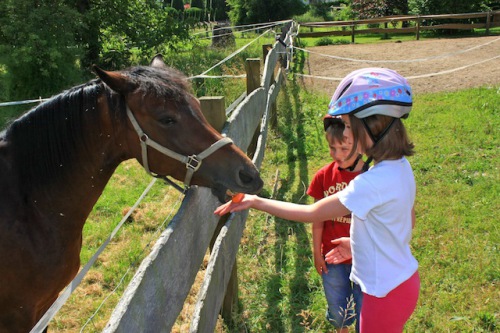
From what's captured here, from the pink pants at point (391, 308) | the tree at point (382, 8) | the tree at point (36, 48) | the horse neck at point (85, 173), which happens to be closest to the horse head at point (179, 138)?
the horse neck at point (85, 173)

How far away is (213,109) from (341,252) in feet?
3.74

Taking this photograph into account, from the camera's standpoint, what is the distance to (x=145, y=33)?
34.2 ft

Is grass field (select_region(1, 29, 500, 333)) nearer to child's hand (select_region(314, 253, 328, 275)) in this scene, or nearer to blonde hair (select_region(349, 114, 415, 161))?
child's hand (select_region(314, 253, 328, 275))

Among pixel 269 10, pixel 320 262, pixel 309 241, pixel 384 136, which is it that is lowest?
pixel 309 241

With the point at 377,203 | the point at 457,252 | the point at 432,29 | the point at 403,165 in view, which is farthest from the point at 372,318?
the point at 432,29

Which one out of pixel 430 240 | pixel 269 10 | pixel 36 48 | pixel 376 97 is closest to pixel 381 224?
pixel 376 97

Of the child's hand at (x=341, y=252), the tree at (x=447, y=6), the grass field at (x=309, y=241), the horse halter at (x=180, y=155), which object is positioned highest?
the tree at (x=447, y=6)

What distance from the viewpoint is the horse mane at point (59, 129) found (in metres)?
2.00

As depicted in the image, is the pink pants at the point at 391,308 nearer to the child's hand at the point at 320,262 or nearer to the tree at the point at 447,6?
the child's hand at the point at 320,262

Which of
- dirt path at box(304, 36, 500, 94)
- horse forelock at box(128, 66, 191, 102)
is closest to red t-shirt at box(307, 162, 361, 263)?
horse forelock at box(128, 66, 191, 102)

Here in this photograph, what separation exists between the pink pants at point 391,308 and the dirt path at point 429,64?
7546mm

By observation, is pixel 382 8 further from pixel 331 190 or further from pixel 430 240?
pixel 331 190

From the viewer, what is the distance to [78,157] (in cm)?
205

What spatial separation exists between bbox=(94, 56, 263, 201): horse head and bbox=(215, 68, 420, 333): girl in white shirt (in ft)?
0.50
